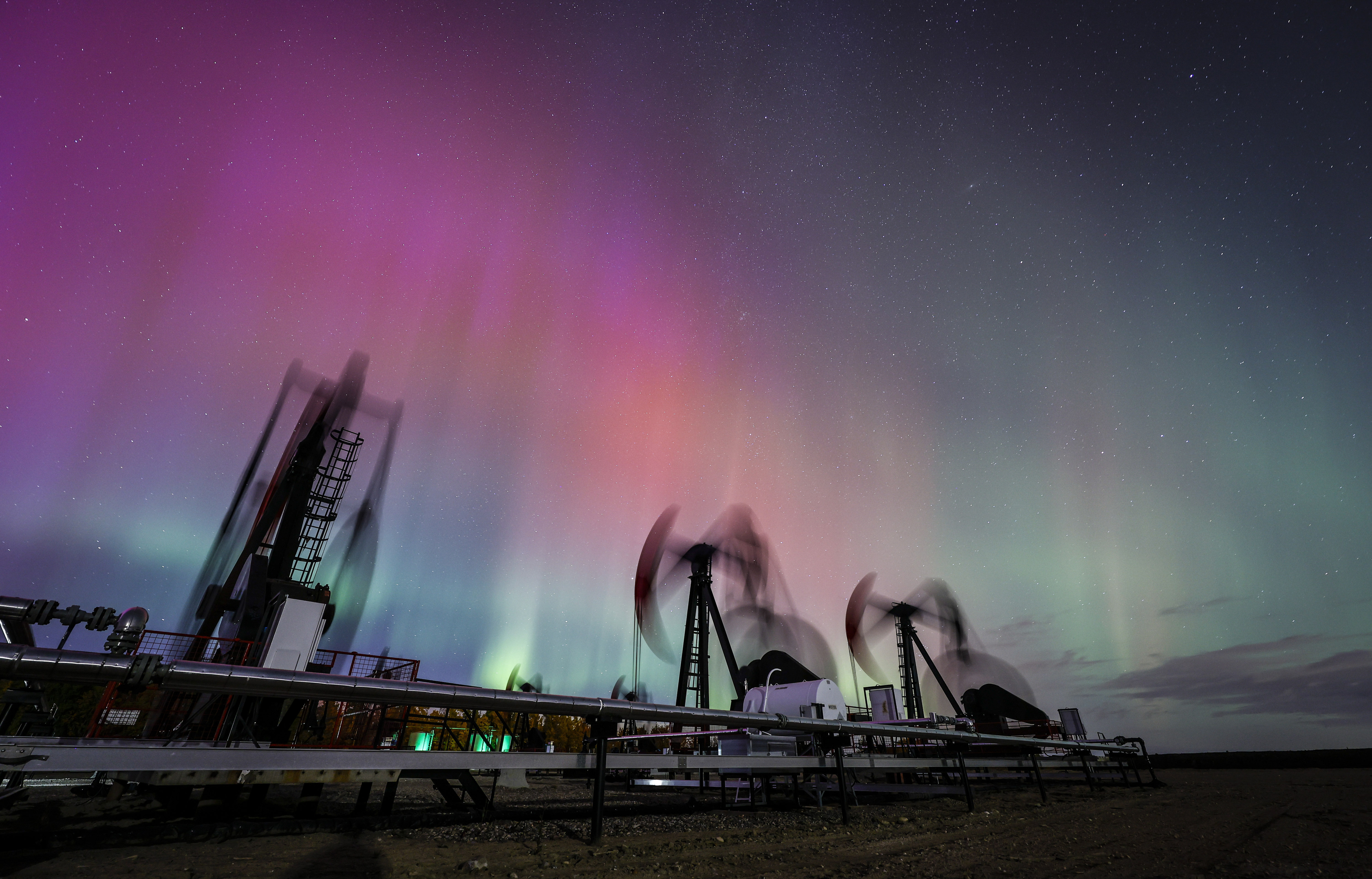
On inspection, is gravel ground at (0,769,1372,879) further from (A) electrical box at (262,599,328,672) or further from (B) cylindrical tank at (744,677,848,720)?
(B) cylindrical tank at (744,677,848,720)

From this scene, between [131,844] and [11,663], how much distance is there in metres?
4.51

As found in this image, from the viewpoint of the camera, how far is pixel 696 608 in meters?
31.8

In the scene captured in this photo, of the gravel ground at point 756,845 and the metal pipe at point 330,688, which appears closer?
the metal pipe at point 330,688

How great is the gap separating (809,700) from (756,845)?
11901mm

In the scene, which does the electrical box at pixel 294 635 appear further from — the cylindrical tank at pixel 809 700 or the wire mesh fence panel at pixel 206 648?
the cylindrical tank at pixel 809 700

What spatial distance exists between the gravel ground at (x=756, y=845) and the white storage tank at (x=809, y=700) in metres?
4.80

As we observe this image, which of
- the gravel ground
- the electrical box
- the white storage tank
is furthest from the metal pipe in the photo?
the white storage tank

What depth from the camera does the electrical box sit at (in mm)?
11680

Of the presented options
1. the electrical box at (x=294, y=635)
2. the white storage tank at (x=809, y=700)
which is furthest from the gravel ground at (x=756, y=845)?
the white storage tank at (x=809, y=700)

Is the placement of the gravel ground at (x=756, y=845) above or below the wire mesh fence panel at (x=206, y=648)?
below

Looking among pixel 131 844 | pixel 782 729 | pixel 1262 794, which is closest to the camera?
pixel 131 844

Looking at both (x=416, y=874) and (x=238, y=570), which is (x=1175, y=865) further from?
(x=238, y=570)

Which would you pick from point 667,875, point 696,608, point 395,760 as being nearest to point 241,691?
point 395,760

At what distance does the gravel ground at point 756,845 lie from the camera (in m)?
6.21
